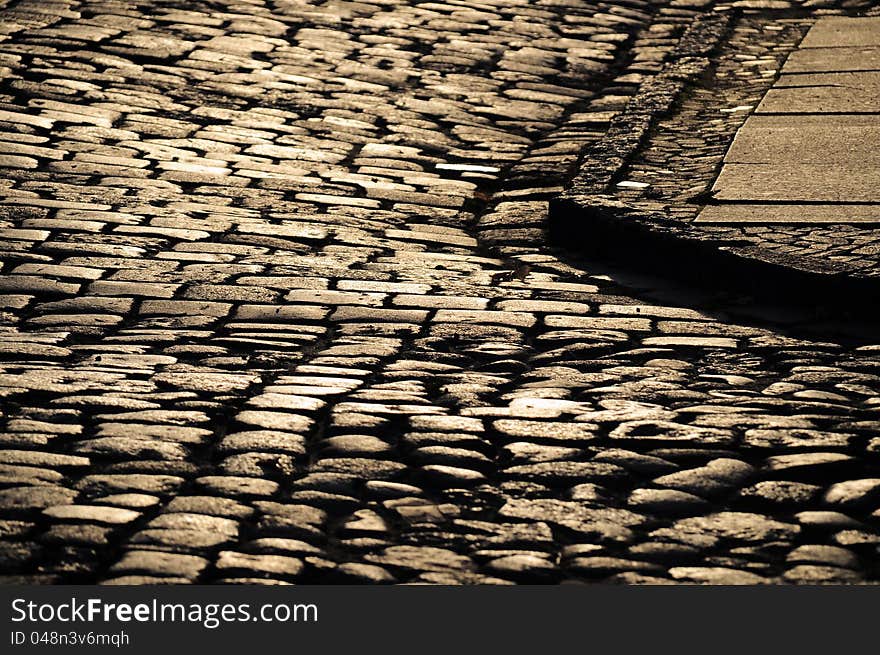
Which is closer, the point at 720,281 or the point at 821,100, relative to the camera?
the point at 720,281

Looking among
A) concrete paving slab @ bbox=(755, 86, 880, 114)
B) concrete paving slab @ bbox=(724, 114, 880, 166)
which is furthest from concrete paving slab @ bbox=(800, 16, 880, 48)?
concrete paving slab @ bbox=(724, 114, 880, 166)

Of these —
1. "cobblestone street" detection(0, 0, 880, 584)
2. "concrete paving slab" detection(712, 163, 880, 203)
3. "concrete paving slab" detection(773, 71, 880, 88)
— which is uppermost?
"concrete paving slab" detection(773, 71, 880, 88)

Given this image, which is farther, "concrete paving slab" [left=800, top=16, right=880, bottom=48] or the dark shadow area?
"concrete paving slab" [left=800, top=16, right=880, bottom=48]

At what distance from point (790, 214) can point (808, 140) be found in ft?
4.12

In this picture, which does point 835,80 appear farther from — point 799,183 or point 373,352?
point 373,352

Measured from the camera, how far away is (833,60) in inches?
352

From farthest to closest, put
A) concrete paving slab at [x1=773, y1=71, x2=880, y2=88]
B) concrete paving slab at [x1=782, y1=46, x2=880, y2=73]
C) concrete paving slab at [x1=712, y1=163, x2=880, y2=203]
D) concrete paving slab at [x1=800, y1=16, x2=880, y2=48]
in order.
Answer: concrete paving slab at [x1=800, y1=16, x2=880, y2=48] < concrete paving slab at [x1=782, y1=46, x2=880, y2=73] < concrete paving slab at [x1=773, y1=71, x2=880, y2=88] < concrete paving slab at [x1=712, y1=163, x2=880, y2=203]

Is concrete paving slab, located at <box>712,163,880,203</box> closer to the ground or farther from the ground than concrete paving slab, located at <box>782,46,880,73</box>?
closer to the ground

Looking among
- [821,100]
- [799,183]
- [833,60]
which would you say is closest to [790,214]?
[799,183]

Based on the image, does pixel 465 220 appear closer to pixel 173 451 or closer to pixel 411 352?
pixel 411 352

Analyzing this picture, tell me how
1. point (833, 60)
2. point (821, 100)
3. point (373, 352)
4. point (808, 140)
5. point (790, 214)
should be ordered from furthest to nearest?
1. point (833, 60)
2. point (821, 100)
3. point (808, 140)
4. point (790, 214)
5. point (373, 352)

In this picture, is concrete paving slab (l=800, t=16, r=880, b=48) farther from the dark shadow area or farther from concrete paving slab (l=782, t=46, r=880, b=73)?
the dark shadow area

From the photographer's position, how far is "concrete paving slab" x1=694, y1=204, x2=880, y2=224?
19.5 feet

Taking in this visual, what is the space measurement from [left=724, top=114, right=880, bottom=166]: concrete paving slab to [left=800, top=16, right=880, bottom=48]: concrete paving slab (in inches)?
81.9
